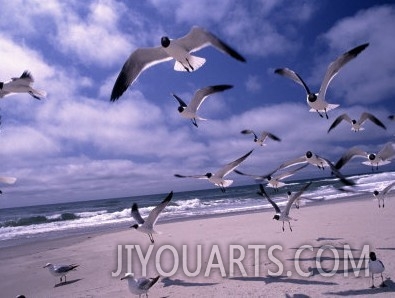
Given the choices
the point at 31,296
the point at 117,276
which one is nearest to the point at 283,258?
the point at 117,276

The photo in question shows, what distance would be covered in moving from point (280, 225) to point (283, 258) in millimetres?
4551

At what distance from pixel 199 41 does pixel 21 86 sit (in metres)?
3.12

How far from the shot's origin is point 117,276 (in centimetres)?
819

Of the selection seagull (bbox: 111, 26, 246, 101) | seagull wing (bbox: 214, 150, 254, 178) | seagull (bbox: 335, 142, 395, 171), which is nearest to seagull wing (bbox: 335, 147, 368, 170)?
seagull (bbox: 335, 142, 395, 171)

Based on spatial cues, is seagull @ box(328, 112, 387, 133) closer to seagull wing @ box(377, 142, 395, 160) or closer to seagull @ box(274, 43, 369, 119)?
seagull wing @ box(377, 142, 395, 160)

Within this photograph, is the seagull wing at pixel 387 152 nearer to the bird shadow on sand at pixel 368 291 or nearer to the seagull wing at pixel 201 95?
the seagull wing at pixel 201 95

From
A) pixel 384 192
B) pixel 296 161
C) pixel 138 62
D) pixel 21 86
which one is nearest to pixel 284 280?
pixel 296 161

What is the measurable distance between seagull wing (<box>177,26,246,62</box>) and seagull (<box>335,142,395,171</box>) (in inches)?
150

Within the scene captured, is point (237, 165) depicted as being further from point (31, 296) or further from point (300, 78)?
point (31, 296)

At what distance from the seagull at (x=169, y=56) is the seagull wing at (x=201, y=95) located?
0.80 metres

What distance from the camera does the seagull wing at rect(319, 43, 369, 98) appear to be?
25.6 ft

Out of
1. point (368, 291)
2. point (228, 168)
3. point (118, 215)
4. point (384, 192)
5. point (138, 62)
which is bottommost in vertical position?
point (368, 291)

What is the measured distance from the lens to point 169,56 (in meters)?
8.15

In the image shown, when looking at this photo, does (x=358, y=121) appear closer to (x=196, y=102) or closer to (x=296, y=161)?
Result: (x=296, y=161)
